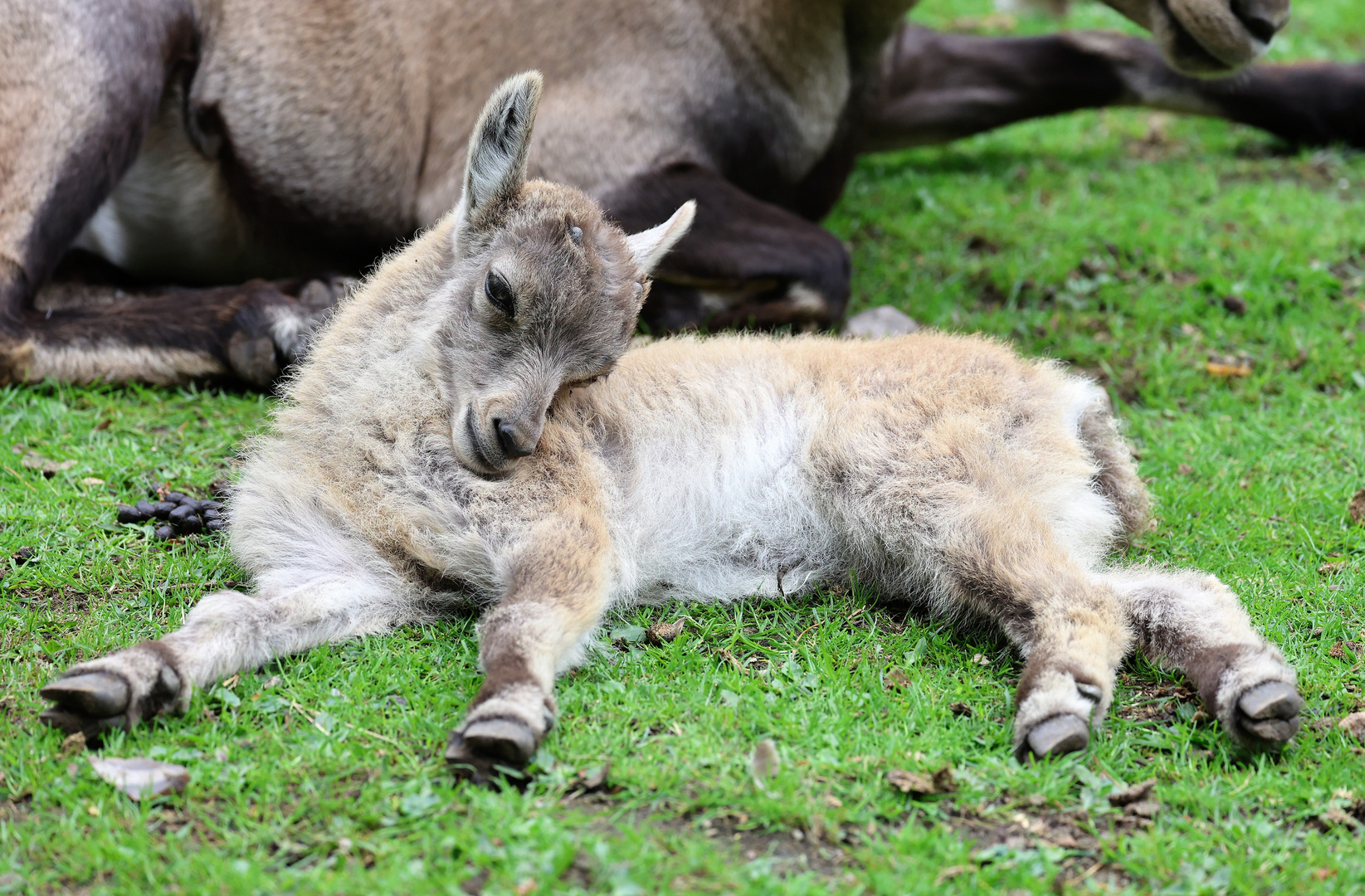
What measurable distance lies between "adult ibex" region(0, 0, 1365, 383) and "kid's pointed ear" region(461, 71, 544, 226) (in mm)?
1579

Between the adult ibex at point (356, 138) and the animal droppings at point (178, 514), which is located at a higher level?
the adult ibex at point (356, 138)

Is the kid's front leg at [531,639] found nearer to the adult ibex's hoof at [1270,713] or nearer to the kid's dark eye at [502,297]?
the kid's dark eye at [502,297]

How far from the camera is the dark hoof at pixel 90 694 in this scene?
9.12ft

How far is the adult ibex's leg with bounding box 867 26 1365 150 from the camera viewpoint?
297 inches

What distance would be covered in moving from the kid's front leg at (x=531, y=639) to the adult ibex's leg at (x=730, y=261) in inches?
92.3

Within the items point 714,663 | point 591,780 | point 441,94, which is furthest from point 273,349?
point 591,780

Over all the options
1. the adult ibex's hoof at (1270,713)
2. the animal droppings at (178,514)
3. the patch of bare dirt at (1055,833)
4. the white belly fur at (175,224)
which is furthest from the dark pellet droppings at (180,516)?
the adult ibex's hoof at (1270,713)

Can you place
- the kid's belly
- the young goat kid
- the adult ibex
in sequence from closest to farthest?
the young goat kid < the kid's belly < the adult ibex

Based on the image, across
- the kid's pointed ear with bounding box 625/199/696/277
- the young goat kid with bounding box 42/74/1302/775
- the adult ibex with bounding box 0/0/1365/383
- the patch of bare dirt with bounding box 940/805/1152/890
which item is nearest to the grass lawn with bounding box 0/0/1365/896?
the patch of bare dirt with bounding box 940/805/1152/890

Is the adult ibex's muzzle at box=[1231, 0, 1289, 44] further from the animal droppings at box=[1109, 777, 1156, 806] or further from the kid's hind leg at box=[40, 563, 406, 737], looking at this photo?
the kid's hind leg at box=[40, 563, 406, 737]

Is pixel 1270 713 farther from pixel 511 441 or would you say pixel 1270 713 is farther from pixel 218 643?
pixel 218 643

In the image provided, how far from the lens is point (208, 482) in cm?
426

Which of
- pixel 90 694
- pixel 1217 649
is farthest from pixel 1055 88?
pixel 90 694

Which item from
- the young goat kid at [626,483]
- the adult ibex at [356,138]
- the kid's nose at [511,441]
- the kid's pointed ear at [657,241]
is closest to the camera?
the young goat kid at [626,483]
